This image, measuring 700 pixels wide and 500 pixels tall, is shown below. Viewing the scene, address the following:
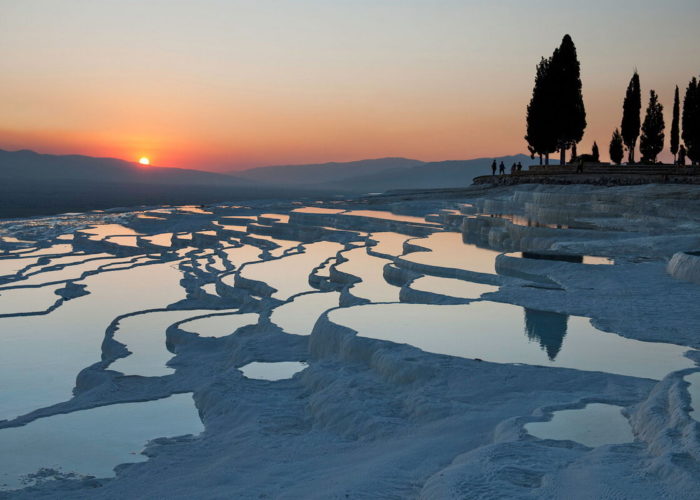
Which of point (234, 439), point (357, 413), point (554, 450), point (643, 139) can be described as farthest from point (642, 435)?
point (643, 139)

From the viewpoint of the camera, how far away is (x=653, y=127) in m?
46.2

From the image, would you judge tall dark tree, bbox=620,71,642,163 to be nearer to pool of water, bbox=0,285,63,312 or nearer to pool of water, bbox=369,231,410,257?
pool of water, bbox=369,231,410,257

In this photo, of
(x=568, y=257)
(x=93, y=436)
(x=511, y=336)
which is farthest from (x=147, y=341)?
(x=568, y=257)

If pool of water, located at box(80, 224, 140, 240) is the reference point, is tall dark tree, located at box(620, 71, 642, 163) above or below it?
above

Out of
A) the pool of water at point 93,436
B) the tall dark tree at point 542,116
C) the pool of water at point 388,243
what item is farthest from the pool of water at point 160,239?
the tall dark tree at point 542,116

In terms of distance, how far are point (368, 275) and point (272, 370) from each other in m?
6.57

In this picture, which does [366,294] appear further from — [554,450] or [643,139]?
[643,139]

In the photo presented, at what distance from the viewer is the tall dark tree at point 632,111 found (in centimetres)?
4388

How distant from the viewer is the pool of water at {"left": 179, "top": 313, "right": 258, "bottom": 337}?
37.8 ft

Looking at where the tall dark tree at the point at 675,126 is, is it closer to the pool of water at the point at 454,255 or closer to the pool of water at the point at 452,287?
the pool of water at the point at 454,255

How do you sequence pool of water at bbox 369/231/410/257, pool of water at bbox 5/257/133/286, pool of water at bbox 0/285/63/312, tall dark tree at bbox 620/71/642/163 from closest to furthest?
pool of water at bbox 0/285/63/312 → pool of water at bbox 5/257/133/286 → pool of water at bbox 369/231/410/257 → tall dark tree at bbox 620/71/642/163

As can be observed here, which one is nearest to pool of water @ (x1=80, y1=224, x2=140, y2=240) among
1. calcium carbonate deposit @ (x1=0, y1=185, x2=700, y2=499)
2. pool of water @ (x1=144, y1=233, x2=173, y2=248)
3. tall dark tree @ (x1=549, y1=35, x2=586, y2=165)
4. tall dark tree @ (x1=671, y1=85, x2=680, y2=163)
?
pool of water @ (x1=144, y1=233, x2=173, y2=248)

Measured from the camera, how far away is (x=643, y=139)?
47.1m

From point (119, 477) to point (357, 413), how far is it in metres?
2.25
